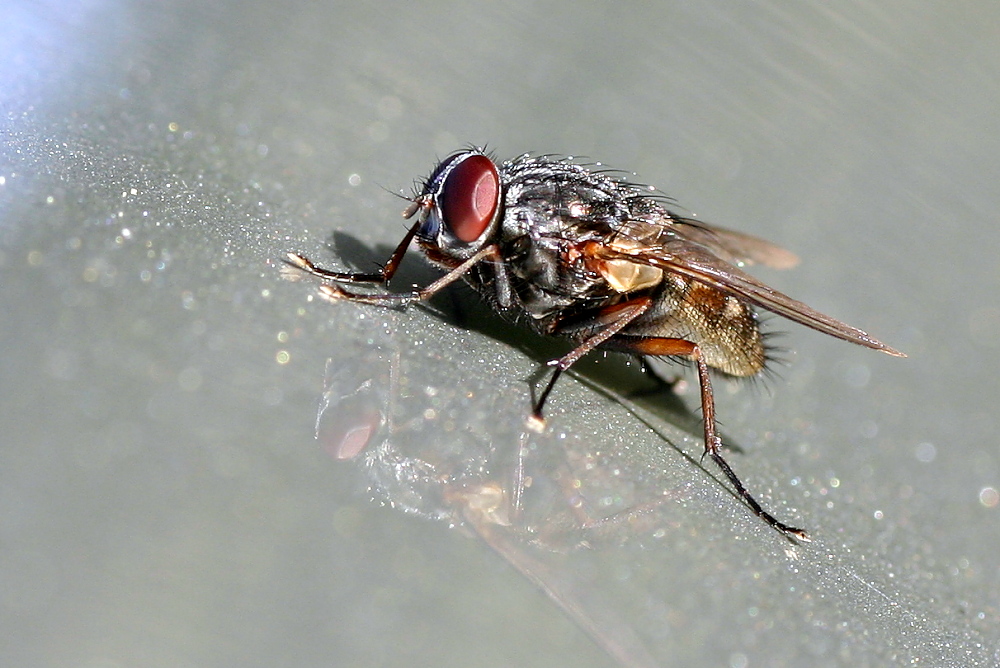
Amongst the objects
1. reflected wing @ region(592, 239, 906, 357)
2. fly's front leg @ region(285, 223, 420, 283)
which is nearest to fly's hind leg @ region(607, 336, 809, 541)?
reflected wing @ region(592, 239, 906, 357)

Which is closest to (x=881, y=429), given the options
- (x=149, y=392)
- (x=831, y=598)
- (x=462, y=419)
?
(x=831, y=598)

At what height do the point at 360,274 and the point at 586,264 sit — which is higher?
the point at 586,264

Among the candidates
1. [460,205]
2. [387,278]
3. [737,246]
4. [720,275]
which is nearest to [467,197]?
[460,205]

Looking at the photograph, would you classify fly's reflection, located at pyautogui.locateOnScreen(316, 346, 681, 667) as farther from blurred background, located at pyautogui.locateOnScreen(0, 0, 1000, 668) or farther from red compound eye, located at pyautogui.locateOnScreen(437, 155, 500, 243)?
red compound eye, located at pyautogui.locateOnScreen(437, 155, 500, 243)

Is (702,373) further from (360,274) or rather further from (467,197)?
(360,274)

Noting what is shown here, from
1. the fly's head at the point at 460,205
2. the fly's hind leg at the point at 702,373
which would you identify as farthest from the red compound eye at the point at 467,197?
the fly's hind leg at the point at 702,373

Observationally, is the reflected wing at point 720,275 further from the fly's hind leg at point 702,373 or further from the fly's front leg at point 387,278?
the fly's front leg at point 387,278

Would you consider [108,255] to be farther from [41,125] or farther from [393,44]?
[393,44]

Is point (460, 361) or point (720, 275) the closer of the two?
point (460, 361)
